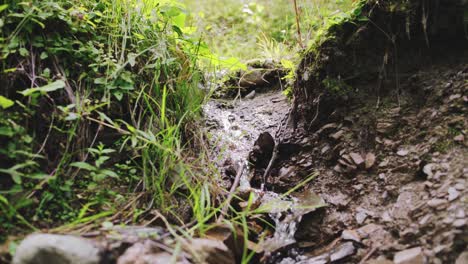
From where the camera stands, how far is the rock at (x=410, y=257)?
4.03ft

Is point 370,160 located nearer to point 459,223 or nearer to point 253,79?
point 459,223

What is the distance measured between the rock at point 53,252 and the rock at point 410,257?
3.65 feet

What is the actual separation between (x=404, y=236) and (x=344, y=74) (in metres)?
0.94

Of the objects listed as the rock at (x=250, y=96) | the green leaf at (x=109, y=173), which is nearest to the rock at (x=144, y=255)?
the green leaf at (x=109, y=173)

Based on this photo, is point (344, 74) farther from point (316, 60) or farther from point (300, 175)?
point (300, 175)

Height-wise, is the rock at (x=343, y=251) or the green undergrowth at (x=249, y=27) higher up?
the green undergrowth at (x=249, y=27)

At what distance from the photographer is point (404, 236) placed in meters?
1.33

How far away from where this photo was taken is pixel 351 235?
1477mm

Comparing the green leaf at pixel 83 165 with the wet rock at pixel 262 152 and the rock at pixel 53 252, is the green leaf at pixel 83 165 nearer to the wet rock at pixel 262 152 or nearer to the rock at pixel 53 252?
the rock at pixel 53 252

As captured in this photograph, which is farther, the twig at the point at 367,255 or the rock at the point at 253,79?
the rock at the point at 253,79

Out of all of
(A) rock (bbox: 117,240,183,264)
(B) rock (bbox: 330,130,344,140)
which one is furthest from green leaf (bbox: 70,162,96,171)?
(B) rock (bbox: 330,130,344,140)

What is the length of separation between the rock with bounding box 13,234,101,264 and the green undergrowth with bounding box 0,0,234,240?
0.15 m

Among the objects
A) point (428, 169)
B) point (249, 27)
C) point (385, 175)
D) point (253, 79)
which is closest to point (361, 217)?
point (385, 175)

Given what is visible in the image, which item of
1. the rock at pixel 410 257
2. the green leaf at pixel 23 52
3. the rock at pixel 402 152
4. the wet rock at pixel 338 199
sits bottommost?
the rock at pixel 410 257
